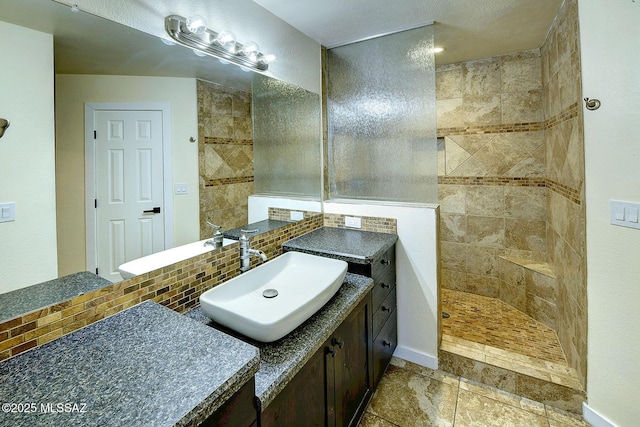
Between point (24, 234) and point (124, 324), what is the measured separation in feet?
1.30

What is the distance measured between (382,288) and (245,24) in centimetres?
174

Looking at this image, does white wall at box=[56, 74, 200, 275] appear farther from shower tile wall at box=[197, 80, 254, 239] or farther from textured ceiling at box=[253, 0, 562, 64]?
textured ceiling at box=[253, 0, 562, 64]

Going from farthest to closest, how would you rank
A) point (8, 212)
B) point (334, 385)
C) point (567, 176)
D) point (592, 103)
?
point (567, 176)
point (592, 103)
point (334, 385)
point (8, 212)

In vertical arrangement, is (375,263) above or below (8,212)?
below

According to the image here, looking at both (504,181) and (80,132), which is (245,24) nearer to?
(80,132)

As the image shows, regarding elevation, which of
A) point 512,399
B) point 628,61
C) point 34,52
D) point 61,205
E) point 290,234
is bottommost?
point 512,399

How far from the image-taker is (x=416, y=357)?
2.13m

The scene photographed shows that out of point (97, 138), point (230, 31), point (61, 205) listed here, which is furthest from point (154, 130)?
point (230, 31)

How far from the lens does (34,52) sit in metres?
0.90

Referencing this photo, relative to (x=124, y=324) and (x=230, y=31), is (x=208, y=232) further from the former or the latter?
(x=230, y=31)

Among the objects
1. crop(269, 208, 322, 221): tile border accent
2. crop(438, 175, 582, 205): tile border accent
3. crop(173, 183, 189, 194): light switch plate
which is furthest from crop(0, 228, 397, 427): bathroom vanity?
crop(438, 175, 582, 205): tile border accent

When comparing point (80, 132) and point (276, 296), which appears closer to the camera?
point (80, 132)

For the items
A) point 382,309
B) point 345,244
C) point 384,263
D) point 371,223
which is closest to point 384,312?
point 382,309

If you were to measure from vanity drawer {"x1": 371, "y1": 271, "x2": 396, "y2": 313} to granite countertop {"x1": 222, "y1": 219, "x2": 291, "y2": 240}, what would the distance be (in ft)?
2.25
